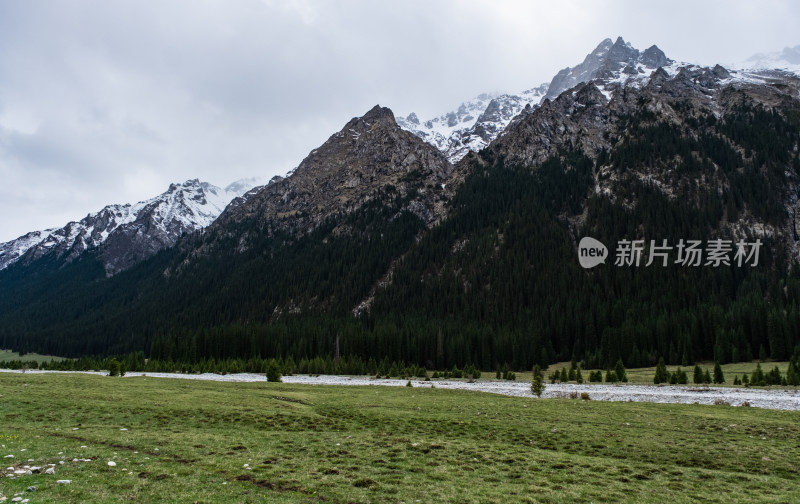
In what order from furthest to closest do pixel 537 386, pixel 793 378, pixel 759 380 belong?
pixel 759 380, pixel 793 378, pixel 537 386

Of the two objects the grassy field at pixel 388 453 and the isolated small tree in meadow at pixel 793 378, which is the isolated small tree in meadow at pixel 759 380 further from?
the grassy field at pixel 388 453

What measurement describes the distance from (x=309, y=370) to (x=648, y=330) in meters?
88.9

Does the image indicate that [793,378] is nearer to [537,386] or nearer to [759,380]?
[759,380]

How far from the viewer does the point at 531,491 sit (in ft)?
50.5

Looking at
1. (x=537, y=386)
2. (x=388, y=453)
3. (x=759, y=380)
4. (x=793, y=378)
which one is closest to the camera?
(x=388, y=453)

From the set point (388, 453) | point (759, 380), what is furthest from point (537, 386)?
point (388, 453)

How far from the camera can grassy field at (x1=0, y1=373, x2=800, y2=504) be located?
15.0 meters

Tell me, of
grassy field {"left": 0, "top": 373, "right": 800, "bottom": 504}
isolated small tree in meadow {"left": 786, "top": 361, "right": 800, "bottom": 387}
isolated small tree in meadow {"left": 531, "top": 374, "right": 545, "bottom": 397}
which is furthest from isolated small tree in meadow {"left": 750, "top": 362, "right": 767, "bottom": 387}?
isolated small tree in meadow {"left": 531, "top": 374, "right": 545, "bottom": 397}

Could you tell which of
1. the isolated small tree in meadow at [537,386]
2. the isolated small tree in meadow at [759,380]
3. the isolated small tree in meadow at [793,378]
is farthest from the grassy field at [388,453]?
the isolated small tree in meadow at [793,378]

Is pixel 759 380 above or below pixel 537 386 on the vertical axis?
above

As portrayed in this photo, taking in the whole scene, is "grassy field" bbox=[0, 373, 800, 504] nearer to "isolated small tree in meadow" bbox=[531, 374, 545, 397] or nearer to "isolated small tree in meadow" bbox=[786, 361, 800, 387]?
"isolated small tree in meadow" bbox=[531, 374, 545, 397]

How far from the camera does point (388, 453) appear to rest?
2142 centimetres

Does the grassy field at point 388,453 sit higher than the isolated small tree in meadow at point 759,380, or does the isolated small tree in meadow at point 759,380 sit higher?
the grassy field at point 388,453

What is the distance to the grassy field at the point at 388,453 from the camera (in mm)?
14977
